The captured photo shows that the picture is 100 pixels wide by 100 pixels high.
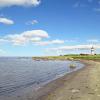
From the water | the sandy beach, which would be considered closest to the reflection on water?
the water

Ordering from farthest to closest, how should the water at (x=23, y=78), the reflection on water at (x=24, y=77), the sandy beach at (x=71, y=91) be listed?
the reflection on water at (x=24, y=77) → the water at (x=23, y=78) → the sandy beach at (x=71, y=91)

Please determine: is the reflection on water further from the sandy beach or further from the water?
the sandy beach

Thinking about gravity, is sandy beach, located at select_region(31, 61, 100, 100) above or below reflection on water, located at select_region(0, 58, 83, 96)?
below

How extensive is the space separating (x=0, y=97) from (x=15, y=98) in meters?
1.83

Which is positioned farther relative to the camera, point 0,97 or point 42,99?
point 0,97

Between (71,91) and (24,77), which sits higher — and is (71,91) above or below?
below

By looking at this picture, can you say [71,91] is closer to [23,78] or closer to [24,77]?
[23,78]

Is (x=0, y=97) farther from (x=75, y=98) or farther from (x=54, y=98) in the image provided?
(x=75, y=98)

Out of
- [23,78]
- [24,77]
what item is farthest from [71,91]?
[24,77]

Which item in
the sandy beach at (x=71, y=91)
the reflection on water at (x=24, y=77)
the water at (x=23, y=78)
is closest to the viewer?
the sandy beach at (x=71, y=91)

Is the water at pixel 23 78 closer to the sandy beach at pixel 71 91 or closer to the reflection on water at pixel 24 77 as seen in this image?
the reflection on water at pixel 24 77

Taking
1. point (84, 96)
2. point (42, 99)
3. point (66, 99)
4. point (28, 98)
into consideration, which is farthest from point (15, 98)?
point (84, 96)

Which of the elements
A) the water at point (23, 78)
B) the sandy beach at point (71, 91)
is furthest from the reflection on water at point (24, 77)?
the sandy beach at point (71, 91)

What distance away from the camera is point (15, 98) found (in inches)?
873
